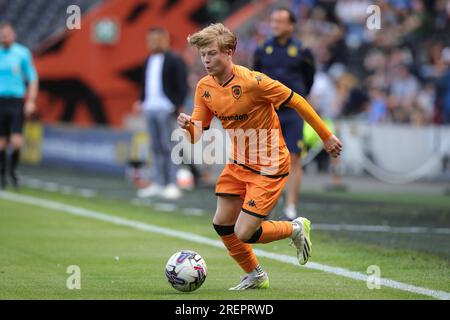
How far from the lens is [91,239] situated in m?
11.2

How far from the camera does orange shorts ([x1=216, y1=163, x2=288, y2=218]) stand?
310 inches

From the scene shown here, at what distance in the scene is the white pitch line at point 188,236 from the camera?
7.89 m

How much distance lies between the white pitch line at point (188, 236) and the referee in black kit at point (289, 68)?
1.58 m

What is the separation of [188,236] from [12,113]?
21.8 feet

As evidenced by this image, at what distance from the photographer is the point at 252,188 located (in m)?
7.97

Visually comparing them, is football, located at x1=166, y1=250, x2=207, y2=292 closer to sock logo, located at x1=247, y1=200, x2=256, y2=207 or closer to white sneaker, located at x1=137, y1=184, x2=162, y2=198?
sock logo, located at x1=247, y1=200, x2=256, y2=207

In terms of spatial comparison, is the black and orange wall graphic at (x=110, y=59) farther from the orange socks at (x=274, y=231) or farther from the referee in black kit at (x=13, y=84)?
the orange socks at (x=274, y=231)

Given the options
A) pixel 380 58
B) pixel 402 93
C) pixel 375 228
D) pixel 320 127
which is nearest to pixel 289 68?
pixel 375 228

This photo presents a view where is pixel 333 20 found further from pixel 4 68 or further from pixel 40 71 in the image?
pixel 4 68

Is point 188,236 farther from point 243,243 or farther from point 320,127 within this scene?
point 320,127

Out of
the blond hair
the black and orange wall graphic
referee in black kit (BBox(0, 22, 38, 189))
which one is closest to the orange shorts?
the blond hair

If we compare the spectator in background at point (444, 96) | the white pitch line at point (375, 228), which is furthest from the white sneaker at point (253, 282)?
the spectator in background at point (444, 96)

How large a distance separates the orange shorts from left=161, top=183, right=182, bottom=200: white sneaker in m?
8.45
